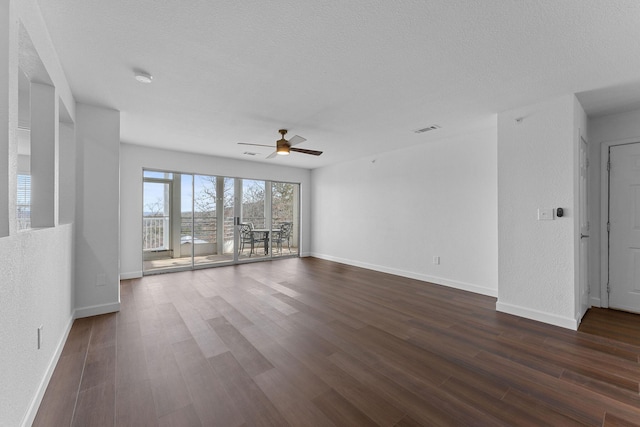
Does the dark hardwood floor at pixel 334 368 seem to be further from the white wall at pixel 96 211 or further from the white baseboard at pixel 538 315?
the white wall at pixel 96 211

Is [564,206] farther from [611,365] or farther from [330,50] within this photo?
[330,50]

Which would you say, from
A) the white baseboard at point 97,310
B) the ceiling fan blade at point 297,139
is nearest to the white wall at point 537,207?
the ceiling fan blade at point 297,139

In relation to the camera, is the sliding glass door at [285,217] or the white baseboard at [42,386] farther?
the sliding glass door at [285,217]

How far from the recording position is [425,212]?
496 centimetres

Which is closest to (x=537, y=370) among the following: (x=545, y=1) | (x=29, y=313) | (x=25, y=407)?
(x=545, y=1)

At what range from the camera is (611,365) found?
218cm

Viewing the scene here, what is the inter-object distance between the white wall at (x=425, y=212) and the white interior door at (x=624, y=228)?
127cm

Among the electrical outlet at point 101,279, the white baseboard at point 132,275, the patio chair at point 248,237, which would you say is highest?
the patio chair at point 248,237

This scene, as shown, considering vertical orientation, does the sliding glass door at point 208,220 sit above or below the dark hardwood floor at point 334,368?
above

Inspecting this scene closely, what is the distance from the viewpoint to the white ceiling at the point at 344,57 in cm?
174

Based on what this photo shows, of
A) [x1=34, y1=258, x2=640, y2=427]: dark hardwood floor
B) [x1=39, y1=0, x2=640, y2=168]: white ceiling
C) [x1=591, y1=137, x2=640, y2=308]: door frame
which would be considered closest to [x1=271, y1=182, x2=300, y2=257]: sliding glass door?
[x1=39, y1=0, x2=640, y2=168]: white ceiling

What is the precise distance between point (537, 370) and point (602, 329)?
152 cm

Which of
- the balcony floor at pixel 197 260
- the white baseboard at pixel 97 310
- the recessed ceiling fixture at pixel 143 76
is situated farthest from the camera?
the balcony floor at pixel 197 260

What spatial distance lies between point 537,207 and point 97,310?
5.31 metres
